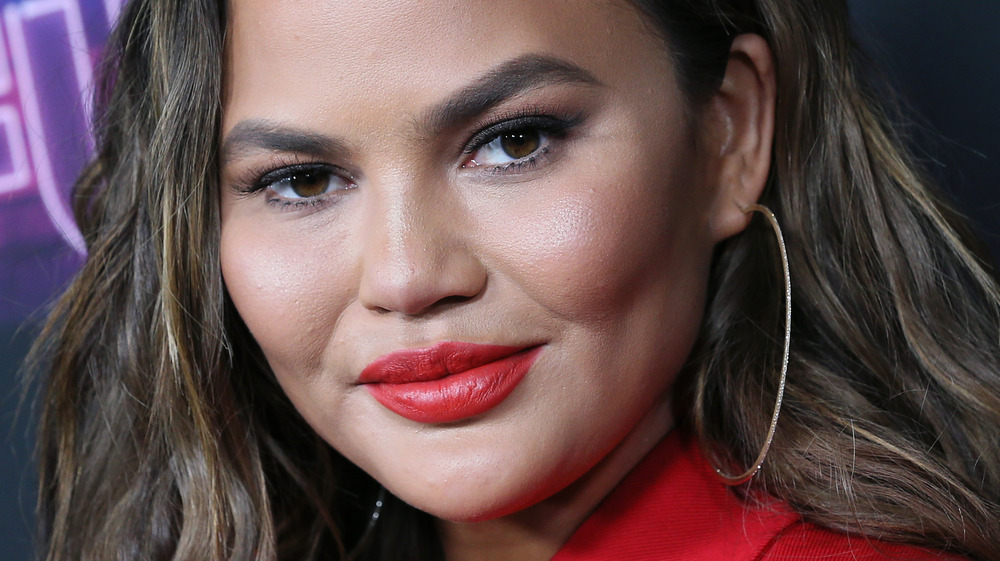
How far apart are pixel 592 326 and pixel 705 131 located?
0.99ft

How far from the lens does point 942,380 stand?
49.6 inches

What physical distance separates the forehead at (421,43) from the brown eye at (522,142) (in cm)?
9

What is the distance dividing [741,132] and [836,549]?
0.50 m

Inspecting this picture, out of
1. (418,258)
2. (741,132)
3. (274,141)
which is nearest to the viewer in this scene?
(418,258)

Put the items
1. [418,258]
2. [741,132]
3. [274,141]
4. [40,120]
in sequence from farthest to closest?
[40,120] < [741,132] < [274,141] < [418,258]

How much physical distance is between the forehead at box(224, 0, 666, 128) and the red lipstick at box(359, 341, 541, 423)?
0.87ft

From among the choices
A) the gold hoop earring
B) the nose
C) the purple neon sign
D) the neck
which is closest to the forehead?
the nose

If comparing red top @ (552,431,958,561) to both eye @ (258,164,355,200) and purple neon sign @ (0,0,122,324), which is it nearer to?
eye @ (258,164,355,200)

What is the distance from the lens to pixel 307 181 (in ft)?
3.92

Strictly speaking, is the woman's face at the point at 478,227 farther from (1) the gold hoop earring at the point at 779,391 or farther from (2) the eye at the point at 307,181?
(1) the gold hoop earring at the point at 779,391

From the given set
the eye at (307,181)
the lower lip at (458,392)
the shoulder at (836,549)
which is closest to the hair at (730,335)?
the shoulder at (836,549)

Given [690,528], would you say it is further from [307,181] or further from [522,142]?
[307,181]

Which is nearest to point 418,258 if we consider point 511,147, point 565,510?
point 511,147

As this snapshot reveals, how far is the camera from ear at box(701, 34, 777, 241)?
1.25 meters
